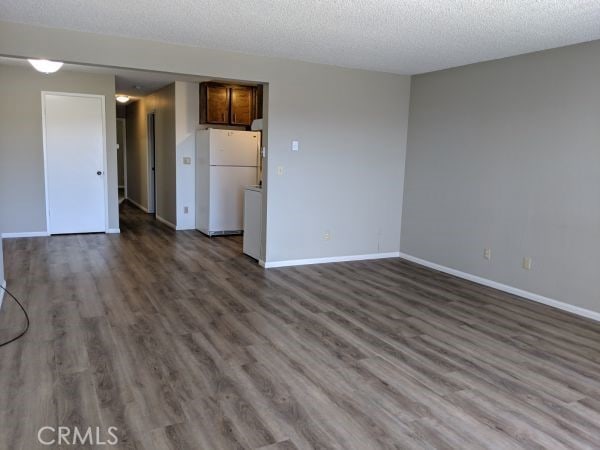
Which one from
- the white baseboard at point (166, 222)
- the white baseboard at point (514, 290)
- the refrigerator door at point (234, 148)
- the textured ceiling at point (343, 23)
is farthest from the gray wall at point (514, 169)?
the white baseboard at point (166, 222)

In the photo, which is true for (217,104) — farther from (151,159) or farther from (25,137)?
(25,137)

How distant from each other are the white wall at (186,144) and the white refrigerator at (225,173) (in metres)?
0.26

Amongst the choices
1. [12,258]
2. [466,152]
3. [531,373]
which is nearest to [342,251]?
[466,152]

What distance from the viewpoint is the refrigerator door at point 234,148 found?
22.7 ft

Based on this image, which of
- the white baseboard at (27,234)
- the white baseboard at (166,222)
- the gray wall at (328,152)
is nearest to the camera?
the gray wall at (328,152)

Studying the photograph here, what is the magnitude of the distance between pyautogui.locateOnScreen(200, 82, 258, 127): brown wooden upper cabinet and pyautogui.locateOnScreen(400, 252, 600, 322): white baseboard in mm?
3514

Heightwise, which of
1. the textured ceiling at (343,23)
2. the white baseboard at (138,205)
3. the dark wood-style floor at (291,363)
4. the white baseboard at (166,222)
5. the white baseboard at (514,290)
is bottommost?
the dark wood-style floor at (291,363)

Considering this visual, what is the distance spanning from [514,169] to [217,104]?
15.0ft

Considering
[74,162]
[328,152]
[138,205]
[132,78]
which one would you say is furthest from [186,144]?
[138,205]

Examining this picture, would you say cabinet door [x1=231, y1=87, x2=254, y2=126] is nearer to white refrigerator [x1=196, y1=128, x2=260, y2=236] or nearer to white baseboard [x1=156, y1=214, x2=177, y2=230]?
white refrigerator [x1=196, y1=128, x2=260, y2=236]

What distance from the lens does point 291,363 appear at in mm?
2926

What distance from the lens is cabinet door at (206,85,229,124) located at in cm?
720

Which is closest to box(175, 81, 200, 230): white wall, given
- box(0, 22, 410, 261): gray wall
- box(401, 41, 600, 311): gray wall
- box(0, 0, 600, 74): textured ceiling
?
box(0, 22, 410, 261): gray wall

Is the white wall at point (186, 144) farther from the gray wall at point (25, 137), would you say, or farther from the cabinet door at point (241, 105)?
the gray wall at point (25, 137)
